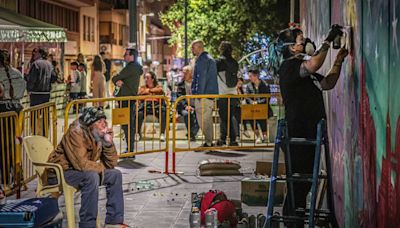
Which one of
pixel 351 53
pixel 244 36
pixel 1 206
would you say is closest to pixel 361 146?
pixel 351 53

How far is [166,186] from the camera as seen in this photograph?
40.0ft

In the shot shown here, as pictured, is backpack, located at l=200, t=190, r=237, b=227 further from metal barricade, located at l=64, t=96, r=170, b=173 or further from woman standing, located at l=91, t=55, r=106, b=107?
woman standing, located at l=91, t=55, r=106, b=107

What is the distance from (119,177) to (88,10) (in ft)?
149

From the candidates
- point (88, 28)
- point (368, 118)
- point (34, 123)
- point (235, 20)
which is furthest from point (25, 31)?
point (88, 28)

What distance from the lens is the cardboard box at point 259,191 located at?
10438 millimetres

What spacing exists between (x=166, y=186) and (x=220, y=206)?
382 cm

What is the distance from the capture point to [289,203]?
786 centimetres

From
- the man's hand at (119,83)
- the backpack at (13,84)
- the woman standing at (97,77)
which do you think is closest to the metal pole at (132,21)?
the man's hand at (119,83)

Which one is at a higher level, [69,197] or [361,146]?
[361,146]

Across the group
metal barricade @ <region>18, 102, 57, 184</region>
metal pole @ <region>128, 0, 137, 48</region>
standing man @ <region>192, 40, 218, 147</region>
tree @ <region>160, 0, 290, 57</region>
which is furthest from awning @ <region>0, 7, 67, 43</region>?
tree @ <region>160, 0, 290, 57</region>

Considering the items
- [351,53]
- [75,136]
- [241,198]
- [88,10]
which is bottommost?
[241,198]

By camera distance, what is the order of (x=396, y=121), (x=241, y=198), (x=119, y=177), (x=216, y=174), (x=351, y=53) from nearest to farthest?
(x=396, y=121) < (x=351, y=53) < (x=119, y=177) < (x=241, y=198) < (x=216, y=174)

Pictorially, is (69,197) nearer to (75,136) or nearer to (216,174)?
(75,136)

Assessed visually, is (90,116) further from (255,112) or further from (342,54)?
(255,112)
